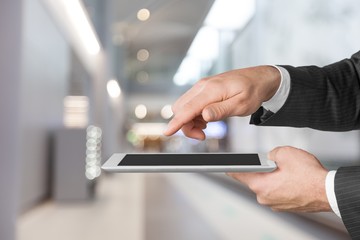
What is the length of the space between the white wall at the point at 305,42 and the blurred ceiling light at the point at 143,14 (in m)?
2.60

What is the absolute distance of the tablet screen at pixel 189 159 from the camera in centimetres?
88

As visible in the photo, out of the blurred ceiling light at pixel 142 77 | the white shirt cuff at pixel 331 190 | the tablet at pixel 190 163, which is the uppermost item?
the blurred ceiling light at pixel 142 77

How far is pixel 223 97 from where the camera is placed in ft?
3.01

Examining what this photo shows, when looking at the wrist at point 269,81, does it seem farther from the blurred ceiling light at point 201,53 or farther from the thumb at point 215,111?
the blurred ceiling light at point 201,53

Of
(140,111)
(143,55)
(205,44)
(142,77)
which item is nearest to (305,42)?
(205,44)

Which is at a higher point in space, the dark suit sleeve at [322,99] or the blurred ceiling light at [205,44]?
the blurred ceiling light at [205,44]

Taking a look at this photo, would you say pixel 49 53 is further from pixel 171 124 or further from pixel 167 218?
pixel 171 124

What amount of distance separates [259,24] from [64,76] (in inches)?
144

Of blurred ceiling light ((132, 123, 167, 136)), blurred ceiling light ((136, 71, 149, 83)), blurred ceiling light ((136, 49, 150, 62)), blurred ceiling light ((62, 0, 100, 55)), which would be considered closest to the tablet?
blurred ceiling light ((62, 0, 100, 55))

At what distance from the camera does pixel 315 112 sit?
3.68 feet

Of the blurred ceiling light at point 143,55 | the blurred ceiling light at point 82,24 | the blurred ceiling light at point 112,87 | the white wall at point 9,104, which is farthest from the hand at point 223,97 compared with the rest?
the blurred ceiling light at point 143,55

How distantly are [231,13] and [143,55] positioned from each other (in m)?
7.73

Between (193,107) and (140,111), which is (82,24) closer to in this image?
(193,107)

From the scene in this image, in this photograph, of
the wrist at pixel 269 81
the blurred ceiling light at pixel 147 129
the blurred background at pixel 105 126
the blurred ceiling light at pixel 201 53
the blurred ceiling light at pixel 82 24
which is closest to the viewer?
the wrist at pixel 269 81
